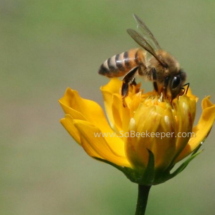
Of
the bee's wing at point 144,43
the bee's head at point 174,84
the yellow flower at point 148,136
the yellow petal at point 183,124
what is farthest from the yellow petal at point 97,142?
the bee's wing at point 144,43

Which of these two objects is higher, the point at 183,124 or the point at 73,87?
the point at 73,87

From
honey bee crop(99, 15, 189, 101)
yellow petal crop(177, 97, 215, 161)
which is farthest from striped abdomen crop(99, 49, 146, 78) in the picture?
yellow petal crop(177, 97, 215, 161)

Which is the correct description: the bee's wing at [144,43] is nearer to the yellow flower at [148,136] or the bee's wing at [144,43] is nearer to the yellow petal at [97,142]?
the yellow flower at [148,136]

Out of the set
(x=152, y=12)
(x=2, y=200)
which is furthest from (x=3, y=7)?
(x=2, y=200)

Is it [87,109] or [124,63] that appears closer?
[87,109]

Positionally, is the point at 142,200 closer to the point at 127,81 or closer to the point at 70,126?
the point at 70,126

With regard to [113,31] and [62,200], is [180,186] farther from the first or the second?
[113,31]

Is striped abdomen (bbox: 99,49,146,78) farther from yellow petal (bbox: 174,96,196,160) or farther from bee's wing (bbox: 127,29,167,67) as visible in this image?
yellow petal (bbox: 174,96,196,160)

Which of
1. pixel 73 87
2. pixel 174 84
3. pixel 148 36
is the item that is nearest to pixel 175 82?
pixel 174 84

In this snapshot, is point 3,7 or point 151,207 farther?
point 3,7
